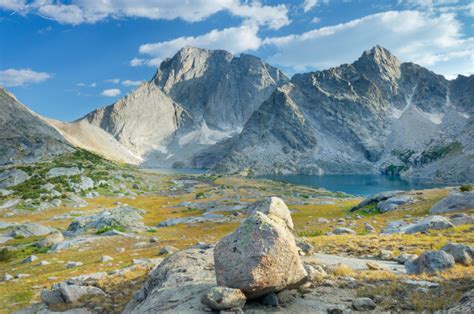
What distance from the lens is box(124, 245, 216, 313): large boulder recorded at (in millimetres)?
13477

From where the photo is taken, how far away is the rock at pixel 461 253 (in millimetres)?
18203

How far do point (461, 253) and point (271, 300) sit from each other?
12.2 meters

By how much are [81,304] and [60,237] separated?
83.3 feet

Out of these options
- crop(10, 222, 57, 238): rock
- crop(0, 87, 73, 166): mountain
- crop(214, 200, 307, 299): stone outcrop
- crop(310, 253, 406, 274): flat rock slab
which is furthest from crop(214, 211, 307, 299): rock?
crop(0, 87, 73, 166): mountain

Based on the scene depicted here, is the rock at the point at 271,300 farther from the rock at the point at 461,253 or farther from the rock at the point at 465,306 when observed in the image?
the rock at the point at 461,253

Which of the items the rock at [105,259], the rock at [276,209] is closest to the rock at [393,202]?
the rock at [276,209]

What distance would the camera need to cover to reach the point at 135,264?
88.1ft

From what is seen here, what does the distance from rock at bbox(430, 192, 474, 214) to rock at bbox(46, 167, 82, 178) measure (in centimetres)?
9930

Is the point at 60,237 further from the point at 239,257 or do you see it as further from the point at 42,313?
the point at 239,257

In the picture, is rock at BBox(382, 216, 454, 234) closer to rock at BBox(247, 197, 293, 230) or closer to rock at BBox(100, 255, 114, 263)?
rock at BBox(247, 197, 293, 230)

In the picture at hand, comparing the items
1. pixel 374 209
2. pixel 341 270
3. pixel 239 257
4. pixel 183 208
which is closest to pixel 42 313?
pixel 239 257

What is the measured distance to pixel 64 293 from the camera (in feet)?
62.7

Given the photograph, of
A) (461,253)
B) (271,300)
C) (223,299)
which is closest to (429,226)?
(461,253)

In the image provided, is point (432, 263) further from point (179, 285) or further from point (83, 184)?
point (83, 184)
